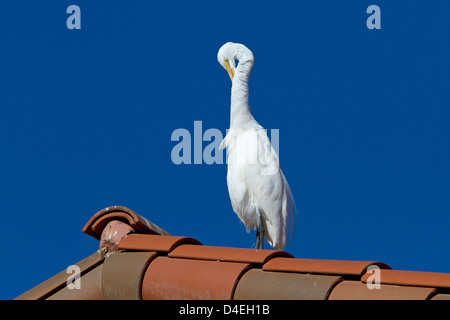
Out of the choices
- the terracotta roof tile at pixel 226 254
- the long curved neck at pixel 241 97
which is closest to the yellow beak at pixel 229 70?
the long curved neck at pixel 241 97

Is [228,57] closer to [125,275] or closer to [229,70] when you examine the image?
[229,70]

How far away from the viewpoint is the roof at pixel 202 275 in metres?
3.00

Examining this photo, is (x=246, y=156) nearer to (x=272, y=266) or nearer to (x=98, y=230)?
(x=98, y=230)

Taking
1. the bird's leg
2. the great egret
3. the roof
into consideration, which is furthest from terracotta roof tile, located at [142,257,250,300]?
the bird's leg

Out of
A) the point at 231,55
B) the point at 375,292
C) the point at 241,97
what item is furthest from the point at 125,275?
the point at 231,55

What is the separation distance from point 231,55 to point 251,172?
1212 millimetres

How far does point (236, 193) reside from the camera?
716cm

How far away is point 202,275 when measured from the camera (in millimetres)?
3418

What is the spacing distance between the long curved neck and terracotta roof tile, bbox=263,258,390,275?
3.71m

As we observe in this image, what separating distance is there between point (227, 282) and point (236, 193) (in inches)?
152

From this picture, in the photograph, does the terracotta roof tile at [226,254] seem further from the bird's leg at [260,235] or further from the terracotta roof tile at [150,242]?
the bird's leg at [260,235]
